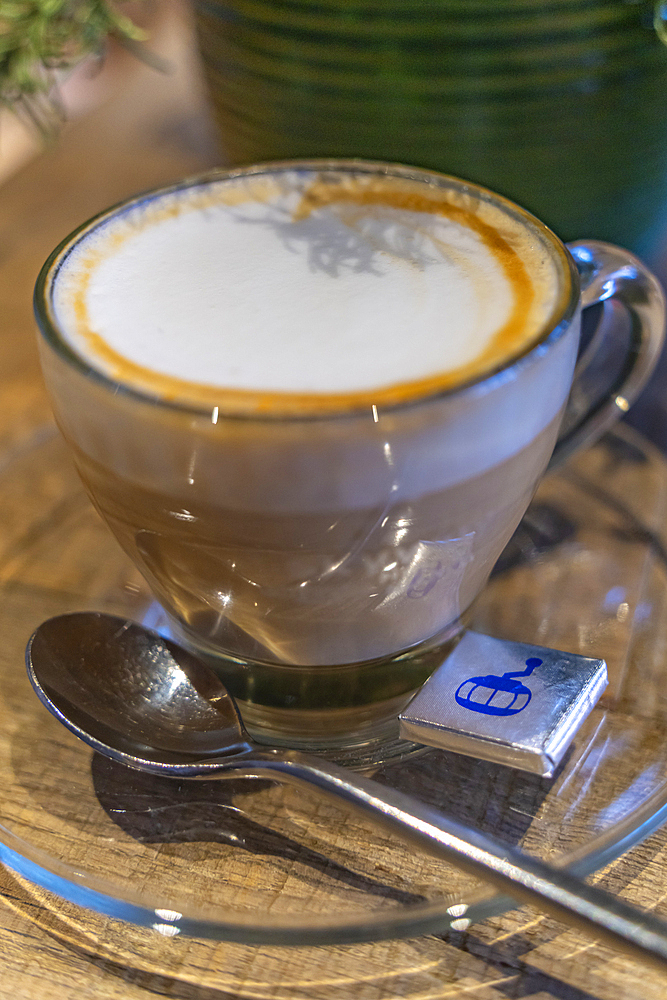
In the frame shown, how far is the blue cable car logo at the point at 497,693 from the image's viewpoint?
20.1 inches

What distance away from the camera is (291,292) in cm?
52

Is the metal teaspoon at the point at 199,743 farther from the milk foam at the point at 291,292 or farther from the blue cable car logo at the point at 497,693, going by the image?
the milk foam at the point at 291,292

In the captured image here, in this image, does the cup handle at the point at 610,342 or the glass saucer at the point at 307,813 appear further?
the cup handle at the point at 610,342

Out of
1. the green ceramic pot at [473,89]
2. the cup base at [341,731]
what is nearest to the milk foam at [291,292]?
the green ceramic pot at [473,89]

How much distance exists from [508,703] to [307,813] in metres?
0.12

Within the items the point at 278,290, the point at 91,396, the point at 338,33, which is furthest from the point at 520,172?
the point at 91,396

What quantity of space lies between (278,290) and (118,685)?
0.24 metres

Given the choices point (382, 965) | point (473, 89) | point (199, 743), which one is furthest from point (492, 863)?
point (473, 89)

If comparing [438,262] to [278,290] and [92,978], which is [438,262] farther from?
[92,978]

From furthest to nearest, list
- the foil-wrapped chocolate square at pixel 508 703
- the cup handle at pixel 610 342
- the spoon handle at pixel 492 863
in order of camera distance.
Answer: the cup handle at pixel 610 342 < the foil-wrapped chocolate square at pixel 508 703 < the spoon handle at pixel 492 863

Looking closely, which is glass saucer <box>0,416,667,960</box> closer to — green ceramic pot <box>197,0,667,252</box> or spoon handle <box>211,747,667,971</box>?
spoon handle <box>211,747,667,971</box>

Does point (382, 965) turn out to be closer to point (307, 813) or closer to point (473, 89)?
point (307, 813)

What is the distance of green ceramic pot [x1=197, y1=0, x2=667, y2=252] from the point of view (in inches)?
24.7

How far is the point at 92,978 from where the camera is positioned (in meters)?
0.43
